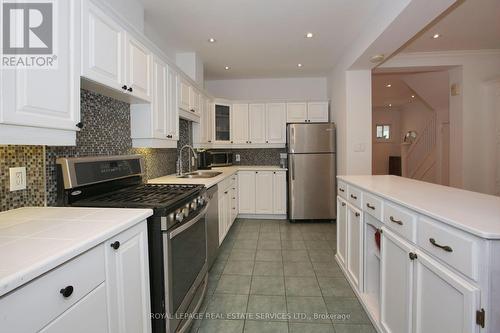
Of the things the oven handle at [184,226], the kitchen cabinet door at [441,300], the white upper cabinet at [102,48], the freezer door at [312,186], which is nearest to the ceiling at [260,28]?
the white upper cabinet at [102,48]

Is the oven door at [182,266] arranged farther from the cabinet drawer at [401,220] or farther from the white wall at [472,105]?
the white wall at [472,105]

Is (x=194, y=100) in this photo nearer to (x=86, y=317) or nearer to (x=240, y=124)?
(x=240, y=124)

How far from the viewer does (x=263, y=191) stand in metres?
4.41

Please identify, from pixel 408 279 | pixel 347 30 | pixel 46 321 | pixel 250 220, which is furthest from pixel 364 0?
pixel 250 220

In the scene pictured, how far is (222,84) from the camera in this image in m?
5.07

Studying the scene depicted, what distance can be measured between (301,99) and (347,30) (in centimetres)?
189

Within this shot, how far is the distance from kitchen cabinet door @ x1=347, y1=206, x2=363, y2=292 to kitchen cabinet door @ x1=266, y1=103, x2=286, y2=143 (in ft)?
8.42

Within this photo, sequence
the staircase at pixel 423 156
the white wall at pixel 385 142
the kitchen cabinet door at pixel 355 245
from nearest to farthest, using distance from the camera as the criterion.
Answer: the kitchen cabinet door at pixel 355 245 < the staircase at pixel 423 156 < the white wall at pixel 385 142

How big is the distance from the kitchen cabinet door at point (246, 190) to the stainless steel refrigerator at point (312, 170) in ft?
2.23

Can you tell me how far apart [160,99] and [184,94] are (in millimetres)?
712

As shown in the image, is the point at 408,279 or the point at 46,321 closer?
the point at 46,321

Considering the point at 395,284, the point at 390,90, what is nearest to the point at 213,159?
the point at 395,284

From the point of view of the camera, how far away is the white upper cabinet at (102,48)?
52.6 inches

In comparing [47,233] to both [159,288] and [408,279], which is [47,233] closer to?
[159,288]
